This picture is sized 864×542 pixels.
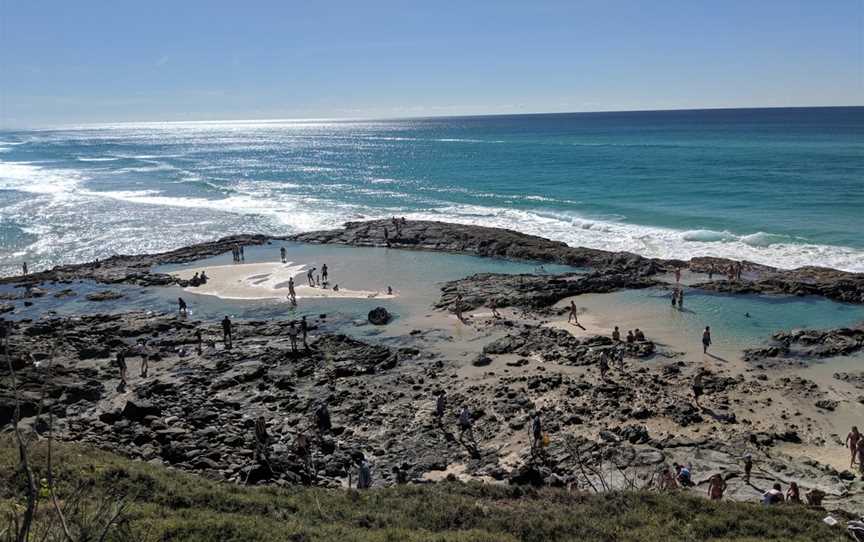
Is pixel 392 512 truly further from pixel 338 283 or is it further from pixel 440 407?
pixel 338 283

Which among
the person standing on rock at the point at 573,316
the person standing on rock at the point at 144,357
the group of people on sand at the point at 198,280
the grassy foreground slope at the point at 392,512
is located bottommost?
the person standing on rock at the point at 144,357

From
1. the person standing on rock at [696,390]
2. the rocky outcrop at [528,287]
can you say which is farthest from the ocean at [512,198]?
the person standing on rock at [696,390]

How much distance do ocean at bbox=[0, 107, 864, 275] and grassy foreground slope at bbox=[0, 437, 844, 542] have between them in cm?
2690

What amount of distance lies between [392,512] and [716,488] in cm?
656

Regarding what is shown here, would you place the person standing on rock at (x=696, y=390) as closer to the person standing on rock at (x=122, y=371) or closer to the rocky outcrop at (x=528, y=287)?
the rocky outcrop at (x=528, y=287)

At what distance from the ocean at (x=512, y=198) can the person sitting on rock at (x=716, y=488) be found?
24.7 metres

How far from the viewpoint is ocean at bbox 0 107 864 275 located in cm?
4088

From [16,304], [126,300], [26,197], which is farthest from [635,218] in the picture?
[26,197]

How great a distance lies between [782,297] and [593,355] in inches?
456

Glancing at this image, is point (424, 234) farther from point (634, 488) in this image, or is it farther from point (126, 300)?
point (634, 488)

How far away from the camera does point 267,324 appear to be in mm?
26562

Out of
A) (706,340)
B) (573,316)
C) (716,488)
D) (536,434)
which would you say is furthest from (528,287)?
(716,488)

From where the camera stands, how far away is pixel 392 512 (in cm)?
1155

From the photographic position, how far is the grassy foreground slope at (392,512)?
1012cm
